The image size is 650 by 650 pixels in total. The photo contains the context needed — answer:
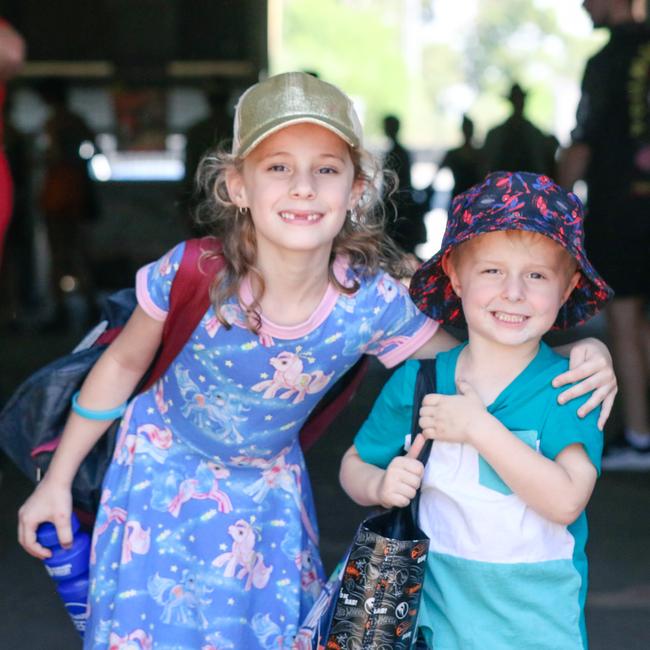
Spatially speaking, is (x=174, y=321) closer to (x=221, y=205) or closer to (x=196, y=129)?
(x=221, y=205)

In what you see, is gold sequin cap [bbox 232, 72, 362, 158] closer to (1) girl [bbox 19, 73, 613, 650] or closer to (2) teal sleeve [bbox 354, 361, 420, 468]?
(1) girl [bbox 19, 73, 613, 650]

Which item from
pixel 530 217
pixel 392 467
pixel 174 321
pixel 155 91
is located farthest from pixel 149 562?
pixel 155 91

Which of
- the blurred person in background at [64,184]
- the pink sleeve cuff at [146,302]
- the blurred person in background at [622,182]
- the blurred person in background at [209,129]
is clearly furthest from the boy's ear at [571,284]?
the blurred person in background at [64,184]

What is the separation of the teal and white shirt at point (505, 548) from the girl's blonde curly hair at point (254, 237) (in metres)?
0.50

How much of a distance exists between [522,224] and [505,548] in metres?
A: 0.61

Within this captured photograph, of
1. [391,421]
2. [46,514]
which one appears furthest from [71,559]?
[391,421]

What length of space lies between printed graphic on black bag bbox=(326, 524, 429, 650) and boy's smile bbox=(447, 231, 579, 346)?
17.5 inches

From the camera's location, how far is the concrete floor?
332 centimetres

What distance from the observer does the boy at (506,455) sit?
208cm

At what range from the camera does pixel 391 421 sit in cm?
229

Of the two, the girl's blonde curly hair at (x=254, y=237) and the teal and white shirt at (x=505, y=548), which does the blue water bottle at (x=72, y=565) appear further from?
the teal and white shirt at (x=505, y=548)

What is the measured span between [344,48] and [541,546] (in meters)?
39.0

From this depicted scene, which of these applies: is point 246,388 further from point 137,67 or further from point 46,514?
point 137,67

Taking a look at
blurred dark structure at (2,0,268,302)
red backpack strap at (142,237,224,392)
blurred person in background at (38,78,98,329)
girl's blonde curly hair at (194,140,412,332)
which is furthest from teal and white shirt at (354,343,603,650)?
blurred dark structure at (2,0,268,302)
